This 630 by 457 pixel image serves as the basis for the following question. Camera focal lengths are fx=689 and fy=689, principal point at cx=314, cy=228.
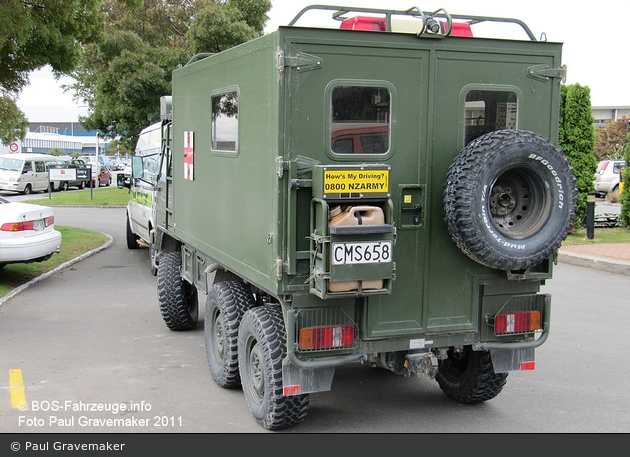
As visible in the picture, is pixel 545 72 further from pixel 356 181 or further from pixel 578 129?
pixel 578 129

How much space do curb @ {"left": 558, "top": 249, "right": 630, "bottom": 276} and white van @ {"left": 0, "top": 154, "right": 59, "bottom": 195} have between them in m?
25.7

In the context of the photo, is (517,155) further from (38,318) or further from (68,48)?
(68,48)

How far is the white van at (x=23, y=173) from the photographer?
107 ft

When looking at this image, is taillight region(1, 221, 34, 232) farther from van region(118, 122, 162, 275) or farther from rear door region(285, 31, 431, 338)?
rear door region(285, 31, 431, 338)

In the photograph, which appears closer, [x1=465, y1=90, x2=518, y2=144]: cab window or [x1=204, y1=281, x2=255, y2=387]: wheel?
[x1=465, y1=90, x2=518, y2=144]: cab window

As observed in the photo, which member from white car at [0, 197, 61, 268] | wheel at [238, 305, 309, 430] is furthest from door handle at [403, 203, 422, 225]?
white car at [0, 197, 61, 268]

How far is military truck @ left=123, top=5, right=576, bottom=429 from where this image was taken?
4.57m

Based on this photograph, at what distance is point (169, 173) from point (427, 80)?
425 centimetres

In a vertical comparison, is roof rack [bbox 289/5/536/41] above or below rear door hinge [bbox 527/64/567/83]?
above

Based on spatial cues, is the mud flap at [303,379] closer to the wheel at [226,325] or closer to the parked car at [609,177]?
the wheel at [226,325]

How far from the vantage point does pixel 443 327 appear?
510 cm

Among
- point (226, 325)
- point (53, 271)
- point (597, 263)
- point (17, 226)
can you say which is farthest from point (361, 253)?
point (597, 263)
